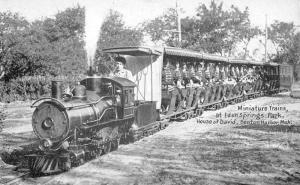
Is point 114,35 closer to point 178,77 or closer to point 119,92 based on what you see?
point 178,77

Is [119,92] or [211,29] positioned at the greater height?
[211,29]

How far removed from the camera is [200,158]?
891 centimetres

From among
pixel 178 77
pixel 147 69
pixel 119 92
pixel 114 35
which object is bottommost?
pixel 119 92

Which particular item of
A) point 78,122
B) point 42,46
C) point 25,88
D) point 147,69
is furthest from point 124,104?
point 42,46

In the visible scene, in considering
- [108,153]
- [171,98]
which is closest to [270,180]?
[108,153]

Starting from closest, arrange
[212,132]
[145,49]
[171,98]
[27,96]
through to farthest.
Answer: [145,49]
[212,132]
[171,98]
[27,96]

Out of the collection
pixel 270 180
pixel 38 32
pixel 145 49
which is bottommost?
pixel 270 180

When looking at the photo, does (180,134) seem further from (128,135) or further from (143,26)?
(143,26)

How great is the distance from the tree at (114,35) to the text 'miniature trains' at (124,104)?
1888 cm

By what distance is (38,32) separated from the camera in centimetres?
4038

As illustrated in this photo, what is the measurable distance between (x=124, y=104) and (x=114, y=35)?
30.4 meters

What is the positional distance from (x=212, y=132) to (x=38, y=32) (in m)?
32.2

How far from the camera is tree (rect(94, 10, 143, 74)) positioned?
38.0 metres

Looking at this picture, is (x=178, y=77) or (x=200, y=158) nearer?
(x=200, y=158)
